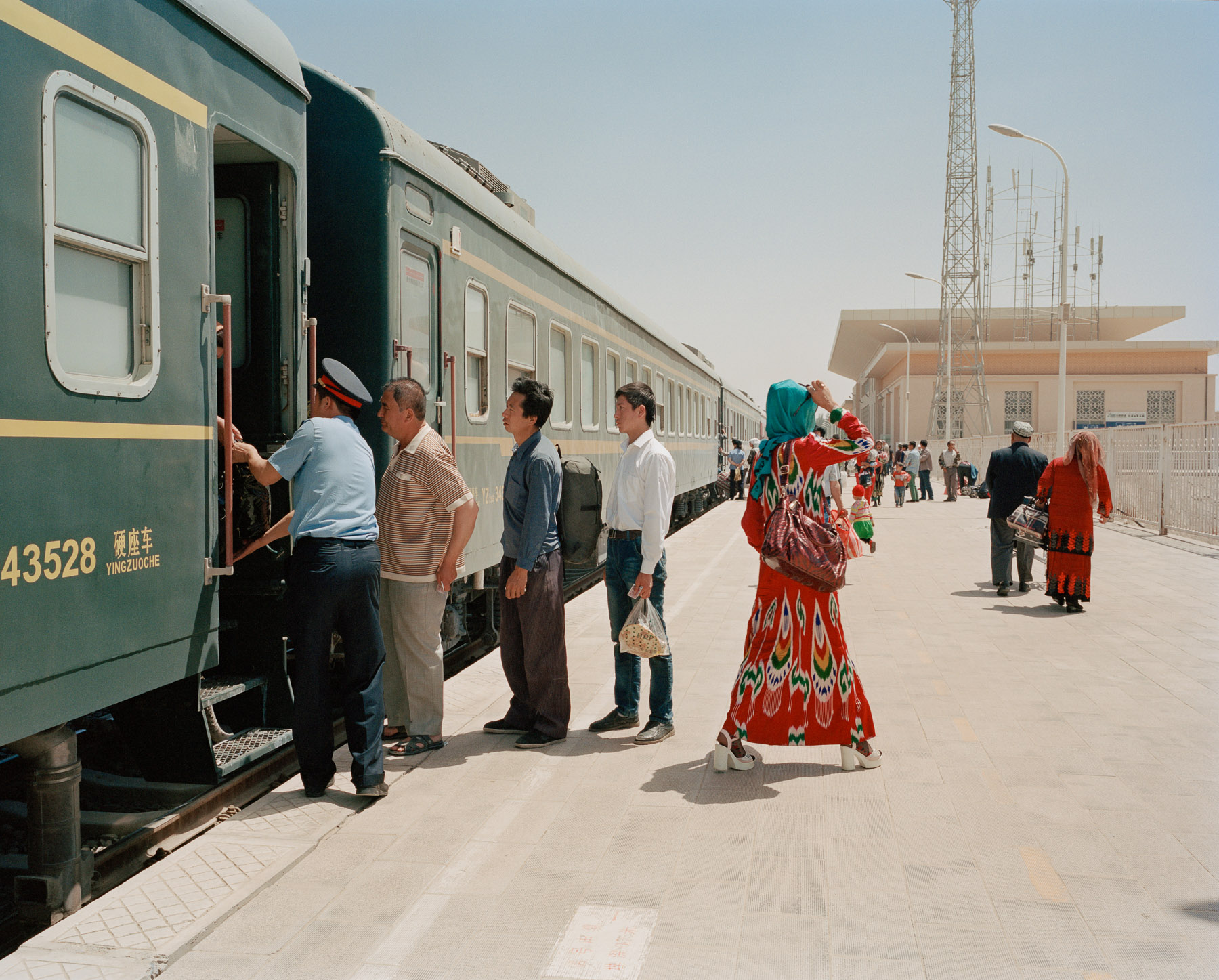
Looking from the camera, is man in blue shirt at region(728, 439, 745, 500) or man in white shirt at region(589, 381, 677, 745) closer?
man in white shirt at region(589, 381, 677, 745)

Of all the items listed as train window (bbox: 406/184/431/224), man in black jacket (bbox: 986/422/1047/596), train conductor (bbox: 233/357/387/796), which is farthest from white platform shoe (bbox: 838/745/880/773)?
man in black jacket (bbox: 986/422/1047/596)

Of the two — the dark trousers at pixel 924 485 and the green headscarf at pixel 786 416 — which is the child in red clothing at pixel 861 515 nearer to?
the green headscarf at pixel 786 416

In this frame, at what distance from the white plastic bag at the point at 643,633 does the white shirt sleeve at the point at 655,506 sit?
198mm

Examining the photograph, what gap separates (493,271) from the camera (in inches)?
312

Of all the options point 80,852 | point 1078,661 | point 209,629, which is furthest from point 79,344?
point 1078,661

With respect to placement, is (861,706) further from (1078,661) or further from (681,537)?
(681,537)

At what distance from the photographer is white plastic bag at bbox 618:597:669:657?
557cm

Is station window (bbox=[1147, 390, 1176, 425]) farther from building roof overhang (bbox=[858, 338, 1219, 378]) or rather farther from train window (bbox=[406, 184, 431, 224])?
train window (bbox=[406, 184, 431, 224])

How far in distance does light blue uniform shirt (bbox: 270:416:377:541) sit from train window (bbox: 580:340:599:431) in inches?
239

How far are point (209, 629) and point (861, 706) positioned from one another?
3.08m

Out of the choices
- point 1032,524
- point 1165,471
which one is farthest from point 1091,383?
point 1032,524

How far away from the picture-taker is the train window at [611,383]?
1213cm

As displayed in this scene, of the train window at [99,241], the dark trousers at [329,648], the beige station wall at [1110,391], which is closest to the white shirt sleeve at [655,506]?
the dark trousers at [329,648]

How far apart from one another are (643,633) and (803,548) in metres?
1.02
